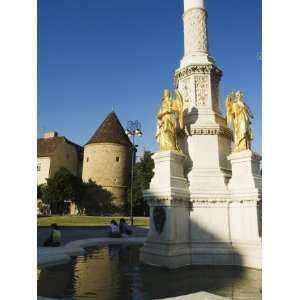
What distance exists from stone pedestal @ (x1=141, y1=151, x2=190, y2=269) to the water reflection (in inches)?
15.0

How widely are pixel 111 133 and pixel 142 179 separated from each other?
416 inches

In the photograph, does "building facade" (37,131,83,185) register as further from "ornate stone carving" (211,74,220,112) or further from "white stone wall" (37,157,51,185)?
"ornate stone carving" (211,74,220,112)

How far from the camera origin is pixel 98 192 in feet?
152

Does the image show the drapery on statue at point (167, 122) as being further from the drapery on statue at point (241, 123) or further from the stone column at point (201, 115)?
the drapery on statue at point (241, 123)

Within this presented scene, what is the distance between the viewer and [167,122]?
9.69m

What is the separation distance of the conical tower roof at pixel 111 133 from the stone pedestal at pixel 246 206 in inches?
1514

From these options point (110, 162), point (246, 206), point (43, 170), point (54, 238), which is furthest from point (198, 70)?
point (43, 170)

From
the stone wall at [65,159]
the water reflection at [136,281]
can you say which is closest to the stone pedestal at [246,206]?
the water reflection at [136,281]

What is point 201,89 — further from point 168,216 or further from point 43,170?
point 43,170

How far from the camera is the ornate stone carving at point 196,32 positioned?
11.1m

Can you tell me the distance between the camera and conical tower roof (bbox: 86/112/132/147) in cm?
4753

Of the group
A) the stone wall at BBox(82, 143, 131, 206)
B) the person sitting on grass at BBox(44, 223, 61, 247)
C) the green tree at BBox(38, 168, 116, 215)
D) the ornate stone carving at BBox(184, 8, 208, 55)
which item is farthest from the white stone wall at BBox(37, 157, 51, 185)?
the ornate stone carving at BBox(184, 8, 208, 55)
